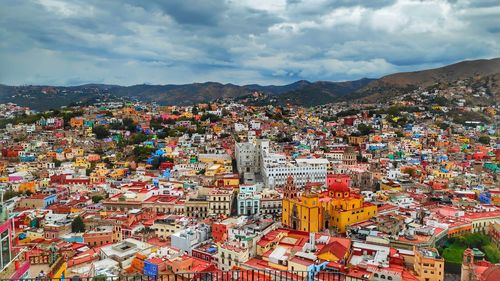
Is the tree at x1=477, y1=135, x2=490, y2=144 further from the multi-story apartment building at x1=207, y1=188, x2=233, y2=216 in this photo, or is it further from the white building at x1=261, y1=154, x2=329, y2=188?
the multi-story apartment building at x1=207, y1=188, x2=233, y2=216

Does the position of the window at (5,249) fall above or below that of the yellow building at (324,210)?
above

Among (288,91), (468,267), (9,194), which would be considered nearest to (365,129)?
(468,267)

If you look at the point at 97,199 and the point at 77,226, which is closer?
the point at 77,226

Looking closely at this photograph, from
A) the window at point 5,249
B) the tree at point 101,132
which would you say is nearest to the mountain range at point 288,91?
the tree at point 101,132

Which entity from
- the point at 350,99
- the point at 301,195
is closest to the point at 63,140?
the point at 301,195

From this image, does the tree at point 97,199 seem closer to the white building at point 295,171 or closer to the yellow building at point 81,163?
the yellow building at point 81,163

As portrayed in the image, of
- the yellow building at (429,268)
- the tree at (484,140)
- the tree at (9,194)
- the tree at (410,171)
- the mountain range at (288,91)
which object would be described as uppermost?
the mountain range at (288,91)

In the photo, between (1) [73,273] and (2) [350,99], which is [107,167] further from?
(2) [350,99]

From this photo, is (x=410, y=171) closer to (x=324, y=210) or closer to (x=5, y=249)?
(x=324, y=210)
